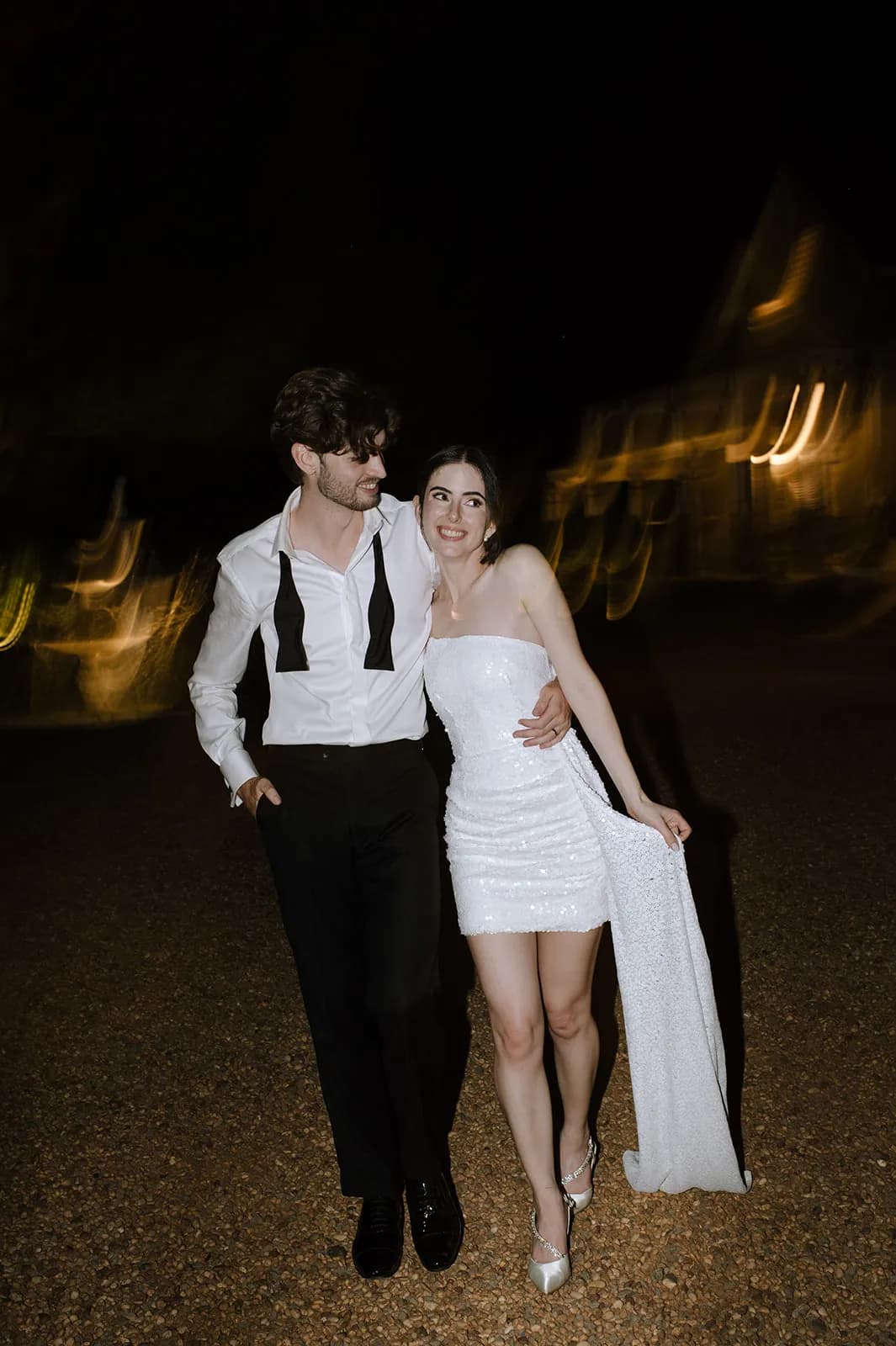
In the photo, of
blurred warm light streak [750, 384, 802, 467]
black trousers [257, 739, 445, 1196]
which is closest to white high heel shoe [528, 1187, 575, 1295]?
black trousers [257, 739, 445, 1196]

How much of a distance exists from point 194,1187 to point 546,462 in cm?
3655

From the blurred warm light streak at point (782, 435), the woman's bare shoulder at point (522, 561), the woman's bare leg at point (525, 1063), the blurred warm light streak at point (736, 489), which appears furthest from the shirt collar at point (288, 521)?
the blurred warm light streak at point (782, 435)

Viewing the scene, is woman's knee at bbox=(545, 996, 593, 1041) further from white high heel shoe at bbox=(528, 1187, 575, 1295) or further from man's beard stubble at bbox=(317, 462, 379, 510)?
man's beard stubble at bbox=(317, 462, 379, 510)

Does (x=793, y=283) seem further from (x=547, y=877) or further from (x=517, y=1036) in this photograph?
(x=517, y=1036)

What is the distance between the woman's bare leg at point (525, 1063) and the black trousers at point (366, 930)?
0.23 metres

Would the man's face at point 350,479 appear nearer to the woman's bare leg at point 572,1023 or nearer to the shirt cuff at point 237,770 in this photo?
the shirt cuff at point 237,770

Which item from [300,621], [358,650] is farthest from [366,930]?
[300,621]

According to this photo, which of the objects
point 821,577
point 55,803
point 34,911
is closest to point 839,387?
point 821,577

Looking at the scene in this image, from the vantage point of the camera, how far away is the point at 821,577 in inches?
813

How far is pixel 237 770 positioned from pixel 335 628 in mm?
513

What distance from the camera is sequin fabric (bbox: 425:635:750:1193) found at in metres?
2.96

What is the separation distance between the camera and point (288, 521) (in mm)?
3180

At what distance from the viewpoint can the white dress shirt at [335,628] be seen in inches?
121

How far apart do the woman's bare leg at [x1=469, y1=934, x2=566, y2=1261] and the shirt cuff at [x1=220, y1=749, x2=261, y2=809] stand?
80cm
